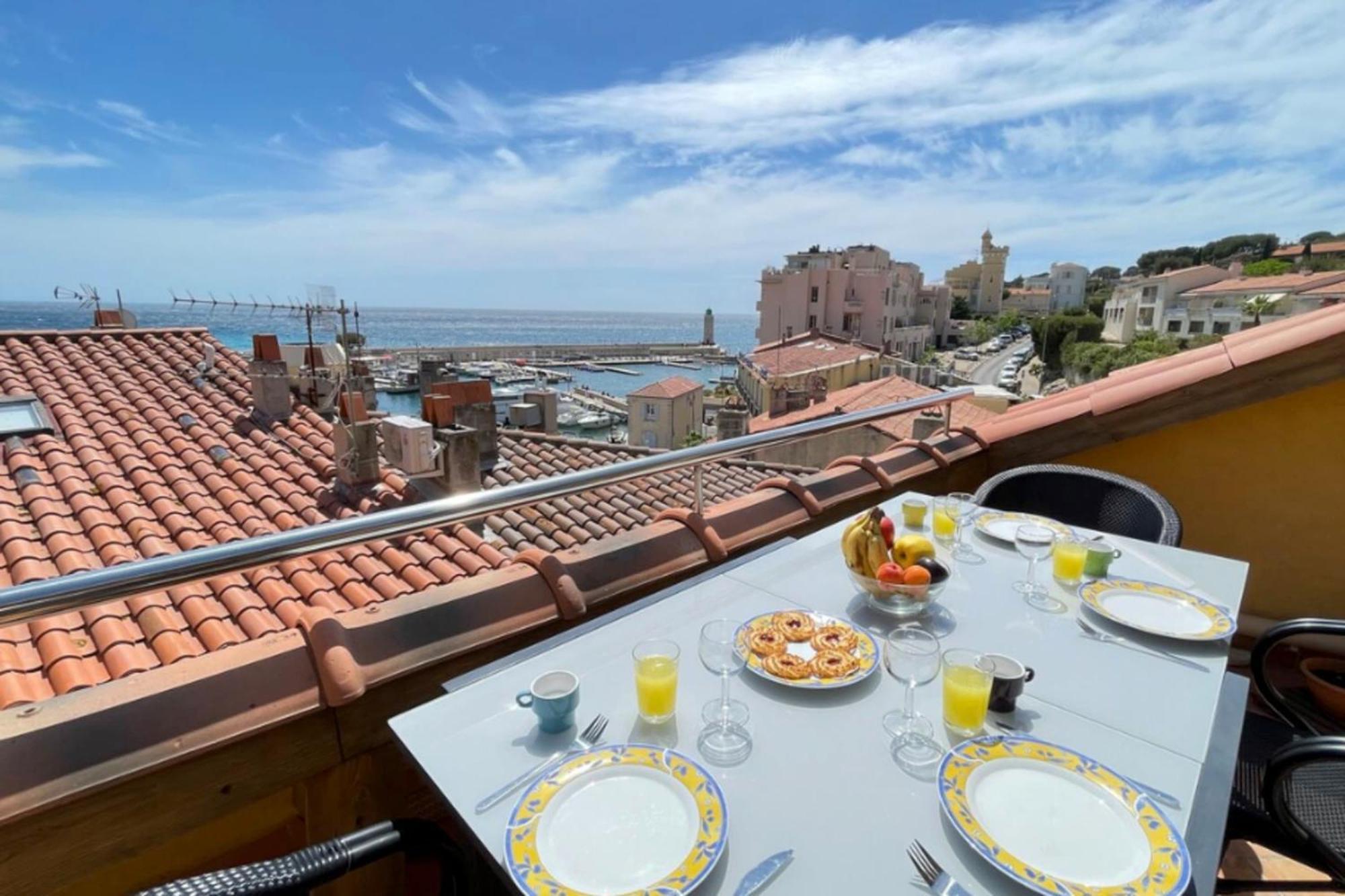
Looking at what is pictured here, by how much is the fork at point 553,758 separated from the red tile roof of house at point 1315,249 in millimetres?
50523

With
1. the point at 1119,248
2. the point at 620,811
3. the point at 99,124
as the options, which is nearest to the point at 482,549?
the point at 620,811

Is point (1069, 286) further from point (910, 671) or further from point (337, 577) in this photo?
point (910, 671)

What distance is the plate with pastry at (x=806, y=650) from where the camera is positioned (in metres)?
1.16

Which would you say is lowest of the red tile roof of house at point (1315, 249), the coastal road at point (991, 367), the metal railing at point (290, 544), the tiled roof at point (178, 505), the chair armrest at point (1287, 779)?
the coastal road at point (991, 367)

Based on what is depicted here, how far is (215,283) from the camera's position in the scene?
75.2 ft

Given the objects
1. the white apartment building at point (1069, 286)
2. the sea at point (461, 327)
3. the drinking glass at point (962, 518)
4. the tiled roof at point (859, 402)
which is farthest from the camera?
the white apartment building at point (1069, 286)

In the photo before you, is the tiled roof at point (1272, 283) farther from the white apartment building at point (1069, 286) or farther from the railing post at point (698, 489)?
the white apartment building at point (1069, 286)

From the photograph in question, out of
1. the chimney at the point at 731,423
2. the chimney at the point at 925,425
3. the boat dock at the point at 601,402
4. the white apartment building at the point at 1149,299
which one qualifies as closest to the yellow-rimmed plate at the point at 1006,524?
the chimney at the point at 925,425

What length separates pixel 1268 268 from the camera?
110ft

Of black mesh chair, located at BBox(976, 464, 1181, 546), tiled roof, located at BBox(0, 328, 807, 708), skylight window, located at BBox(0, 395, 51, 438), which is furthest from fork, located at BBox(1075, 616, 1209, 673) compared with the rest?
skylight window, located at BBox(0, 395, 51, 438)

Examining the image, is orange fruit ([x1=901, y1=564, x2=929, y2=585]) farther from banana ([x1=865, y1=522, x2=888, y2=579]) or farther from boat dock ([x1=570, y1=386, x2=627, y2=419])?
boat dock ([x1=570, y1=386, x2=627, y2=419])

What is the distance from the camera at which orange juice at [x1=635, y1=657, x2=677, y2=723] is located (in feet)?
3.48

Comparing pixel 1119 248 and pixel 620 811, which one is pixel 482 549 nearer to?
pixel 620 811

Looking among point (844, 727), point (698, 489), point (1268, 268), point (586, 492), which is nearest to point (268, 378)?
point (586, 492)
